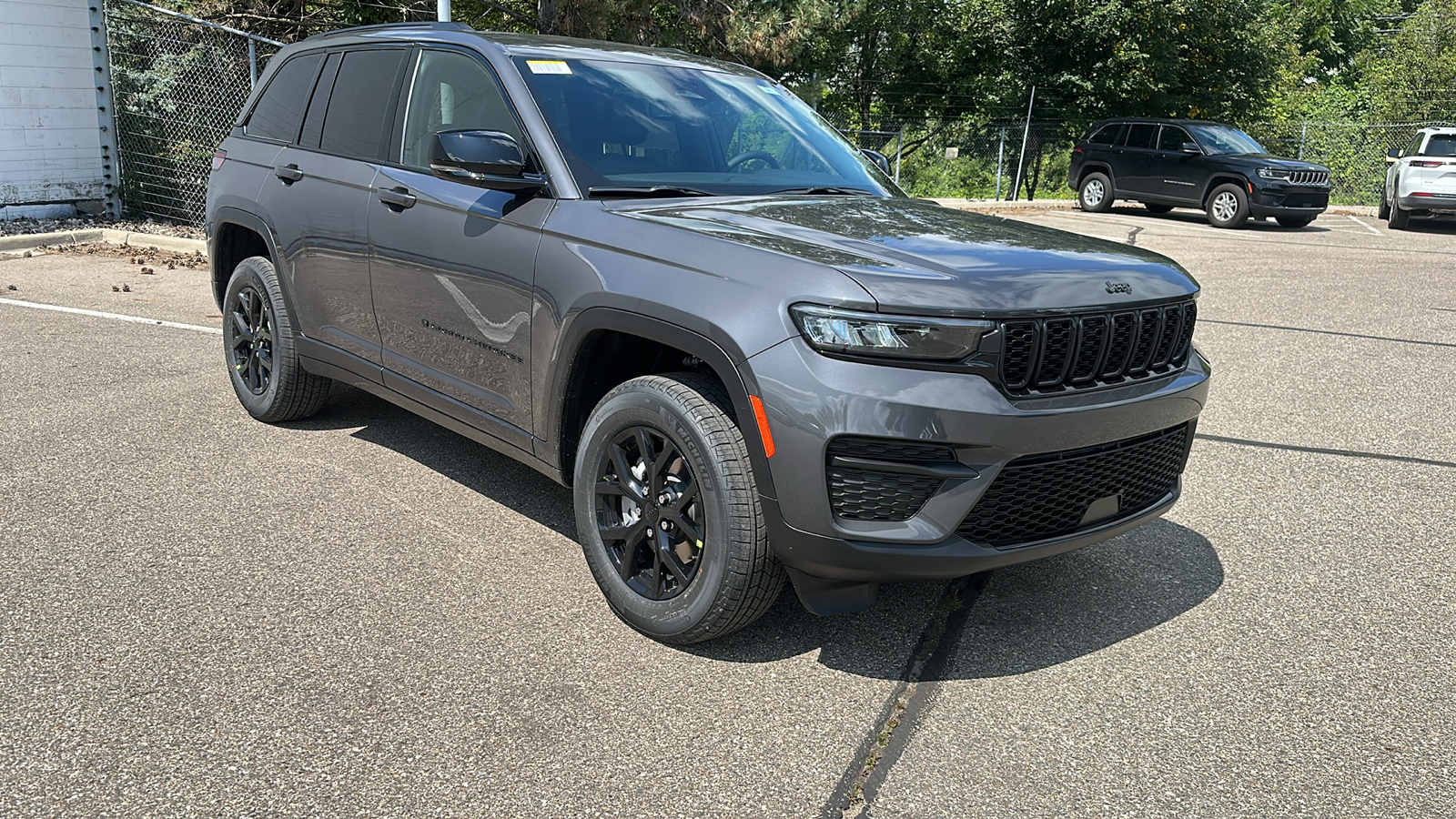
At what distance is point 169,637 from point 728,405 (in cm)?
183

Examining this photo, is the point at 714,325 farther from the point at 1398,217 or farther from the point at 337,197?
the point at 1398,217

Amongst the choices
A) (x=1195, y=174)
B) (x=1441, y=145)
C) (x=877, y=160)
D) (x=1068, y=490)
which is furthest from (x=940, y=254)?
(x=1441, y=145)

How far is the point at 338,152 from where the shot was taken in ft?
16.3

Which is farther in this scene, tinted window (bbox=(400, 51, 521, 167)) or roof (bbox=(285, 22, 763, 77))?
roof (bbox=(285, 22, 763, 77))

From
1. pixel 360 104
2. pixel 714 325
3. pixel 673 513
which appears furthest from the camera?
pixel 360 104

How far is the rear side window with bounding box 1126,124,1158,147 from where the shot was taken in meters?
21.1

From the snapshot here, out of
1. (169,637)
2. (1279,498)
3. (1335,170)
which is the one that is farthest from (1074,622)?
(1335,170)

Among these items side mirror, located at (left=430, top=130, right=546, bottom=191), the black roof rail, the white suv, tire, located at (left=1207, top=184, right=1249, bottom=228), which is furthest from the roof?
the white suv

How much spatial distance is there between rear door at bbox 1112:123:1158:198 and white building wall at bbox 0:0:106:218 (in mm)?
16829

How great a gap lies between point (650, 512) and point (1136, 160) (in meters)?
20.0

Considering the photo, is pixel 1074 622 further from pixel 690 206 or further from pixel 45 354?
pixel 45 354

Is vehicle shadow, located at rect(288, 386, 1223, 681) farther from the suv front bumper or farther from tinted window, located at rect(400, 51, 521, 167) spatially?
tinted window, located at rect(400, 51, 521, 167)

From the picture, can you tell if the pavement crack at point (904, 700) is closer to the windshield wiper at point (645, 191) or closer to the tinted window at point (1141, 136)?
the windshield wiper at point (645, 191)

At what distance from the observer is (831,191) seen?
444 centimetres
